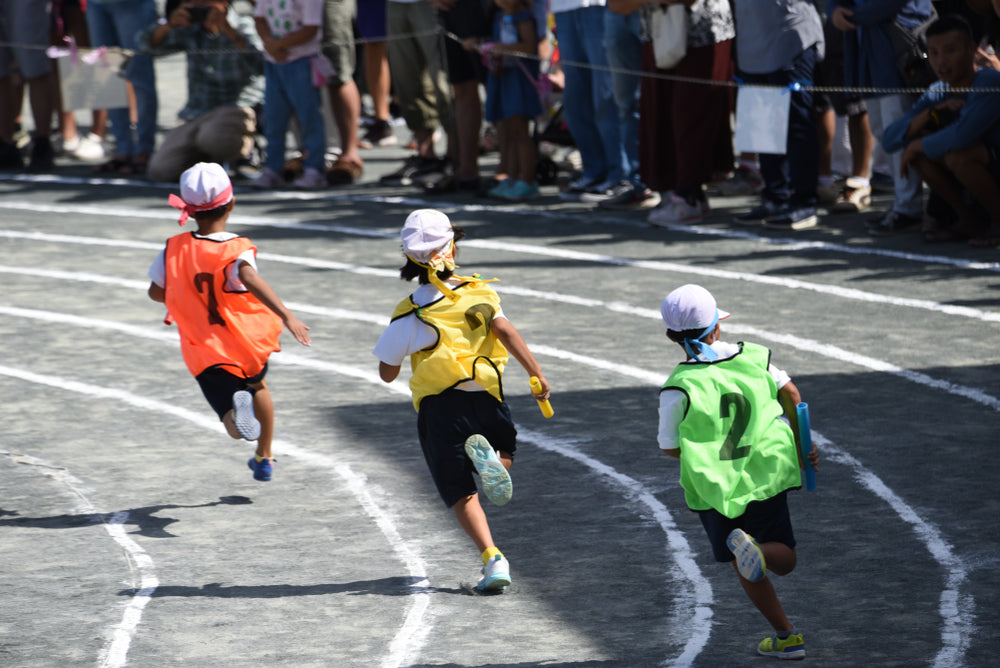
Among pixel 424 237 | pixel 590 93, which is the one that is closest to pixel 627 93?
pixel 590 93

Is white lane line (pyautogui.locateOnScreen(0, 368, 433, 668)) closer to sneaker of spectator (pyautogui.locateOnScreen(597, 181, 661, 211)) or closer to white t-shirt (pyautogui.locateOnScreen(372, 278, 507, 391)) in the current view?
white t-shirt (pyautogui.locateOnScreen(372, 278, 507, 391))

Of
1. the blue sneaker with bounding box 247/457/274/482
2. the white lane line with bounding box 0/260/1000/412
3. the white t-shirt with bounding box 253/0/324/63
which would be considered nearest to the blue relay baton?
the blue sneaker with bounding box 247/457/274/482

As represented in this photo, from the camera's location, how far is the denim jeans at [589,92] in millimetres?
13695

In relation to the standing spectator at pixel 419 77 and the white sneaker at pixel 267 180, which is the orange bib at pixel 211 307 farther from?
the white sneaker at pixel 267 180

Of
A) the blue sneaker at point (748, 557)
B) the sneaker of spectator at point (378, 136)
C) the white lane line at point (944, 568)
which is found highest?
the sneaker of spectator at point (378, 136)

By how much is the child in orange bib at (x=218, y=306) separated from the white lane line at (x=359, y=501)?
521mm

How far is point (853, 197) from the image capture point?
1308 cm

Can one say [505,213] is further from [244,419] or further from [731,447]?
[731,447]

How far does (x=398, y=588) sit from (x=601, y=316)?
4590 mm

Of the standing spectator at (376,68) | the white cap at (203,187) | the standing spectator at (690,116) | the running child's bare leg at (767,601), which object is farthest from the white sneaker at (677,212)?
the running child's bare leg at (767,601)

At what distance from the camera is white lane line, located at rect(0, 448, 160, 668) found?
5523 millimetres

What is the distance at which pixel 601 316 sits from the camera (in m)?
10.4

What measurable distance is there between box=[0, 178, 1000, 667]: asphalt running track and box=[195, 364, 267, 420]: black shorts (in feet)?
1.39

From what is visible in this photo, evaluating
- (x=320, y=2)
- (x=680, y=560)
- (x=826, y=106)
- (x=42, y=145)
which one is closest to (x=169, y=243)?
(x=680, y=560)
